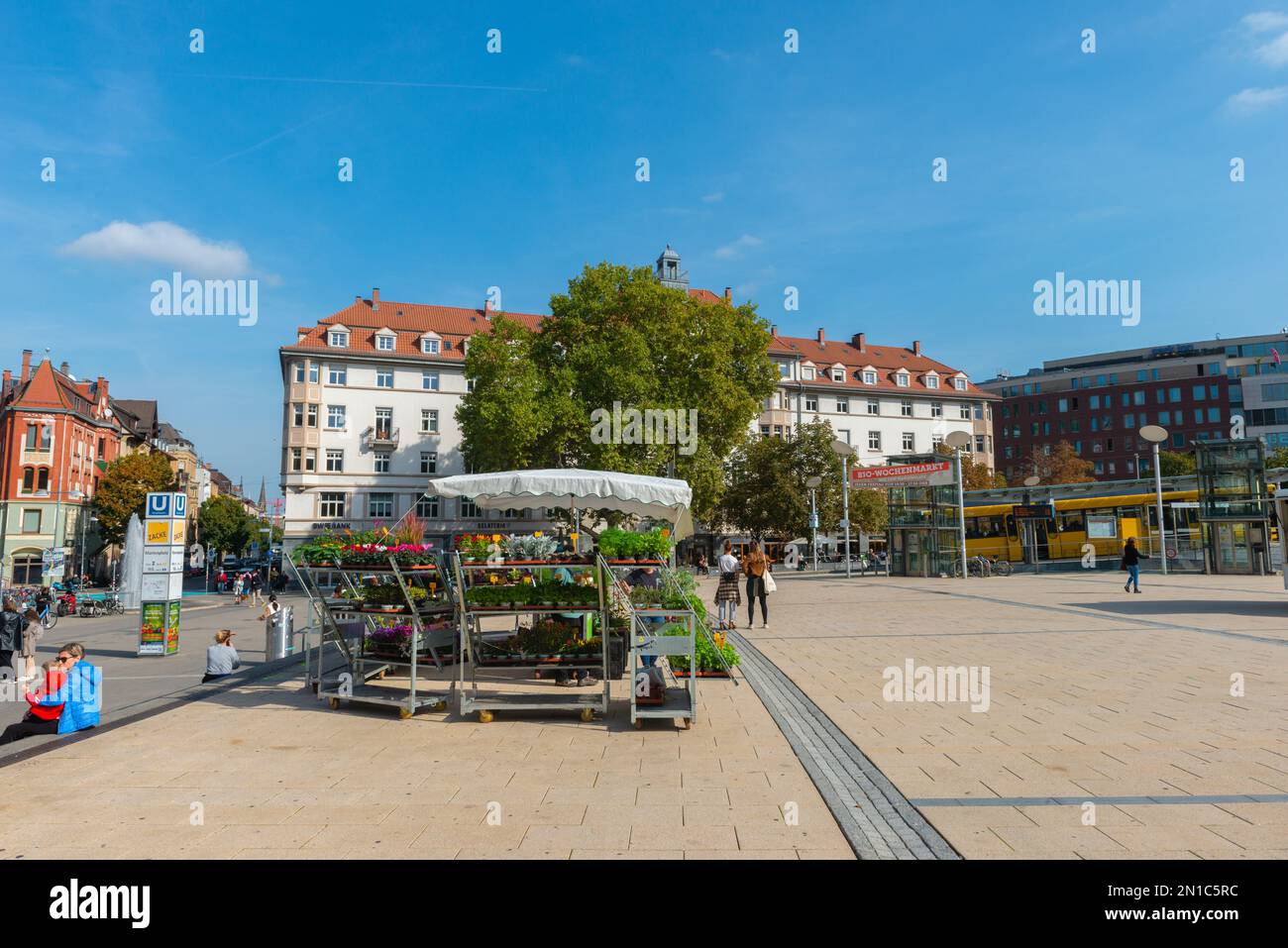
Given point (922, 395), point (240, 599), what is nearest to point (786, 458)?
point (922, 395)

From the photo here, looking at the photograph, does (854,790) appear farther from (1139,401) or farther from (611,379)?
(1139,401)

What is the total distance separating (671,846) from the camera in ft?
15.0

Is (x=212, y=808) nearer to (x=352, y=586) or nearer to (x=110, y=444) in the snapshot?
(x=352, y=586)

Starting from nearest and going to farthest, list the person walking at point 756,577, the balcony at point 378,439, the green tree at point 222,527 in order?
the person walking at point 756,577, the balcony at point 378,439, the green tree at point 222,527

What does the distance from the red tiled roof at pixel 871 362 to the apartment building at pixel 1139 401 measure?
1754 centimetres

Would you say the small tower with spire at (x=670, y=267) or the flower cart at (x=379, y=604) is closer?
the flower cart at (x=379, y=604)

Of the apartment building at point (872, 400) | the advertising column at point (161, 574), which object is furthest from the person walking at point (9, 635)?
the apartment building at point (872, 400)

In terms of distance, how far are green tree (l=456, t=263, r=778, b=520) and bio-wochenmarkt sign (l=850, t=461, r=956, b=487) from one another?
8.38 metres

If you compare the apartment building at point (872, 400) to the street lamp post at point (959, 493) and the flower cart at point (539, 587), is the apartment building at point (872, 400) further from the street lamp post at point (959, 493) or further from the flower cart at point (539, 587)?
the flower cart at point (539, 587)

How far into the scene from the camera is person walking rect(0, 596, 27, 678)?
42.5ft

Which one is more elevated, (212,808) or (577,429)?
(577,429)

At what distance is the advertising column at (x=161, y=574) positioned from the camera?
15.7 metres

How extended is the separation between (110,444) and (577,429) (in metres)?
50.9

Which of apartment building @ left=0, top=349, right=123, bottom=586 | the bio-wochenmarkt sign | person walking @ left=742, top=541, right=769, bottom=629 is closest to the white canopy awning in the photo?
person walking @ left=742, top=541, right=769, bottom=629
